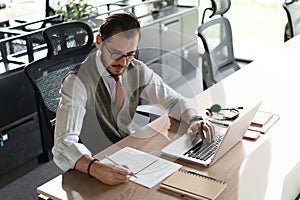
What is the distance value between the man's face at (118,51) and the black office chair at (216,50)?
101cm

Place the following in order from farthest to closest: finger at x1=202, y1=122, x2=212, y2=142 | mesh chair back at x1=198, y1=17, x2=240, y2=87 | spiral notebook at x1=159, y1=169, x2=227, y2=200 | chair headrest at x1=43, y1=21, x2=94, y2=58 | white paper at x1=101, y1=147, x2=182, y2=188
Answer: mesh chair back at x1=198, y1=17, x2=240, y2=87
chair headrest at x1=43, y1=21, x2=94, y2=58
finger at x1=202, y1=122, x2=212, y2=142
white paper at x1=101, y1=147, x2=182, y2=188
spiral notebook at x1=159, y1=169, x2=227, y2=200

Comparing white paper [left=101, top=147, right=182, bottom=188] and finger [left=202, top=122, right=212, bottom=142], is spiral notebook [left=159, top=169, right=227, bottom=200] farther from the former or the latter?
finger [left=202, top=122, right=212, bottom=142]

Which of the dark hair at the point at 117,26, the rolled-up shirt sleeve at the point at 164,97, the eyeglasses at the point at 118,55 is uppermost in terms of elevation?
the dark hair at the point at 117,26

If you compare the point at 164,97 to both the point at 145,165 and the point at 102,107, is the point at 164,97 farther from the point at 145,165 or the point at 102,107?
the point at 145,165

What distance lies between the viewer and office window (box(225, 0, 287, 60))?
16.5 ft

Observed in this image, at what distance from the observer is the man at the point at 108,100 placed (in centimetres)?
169

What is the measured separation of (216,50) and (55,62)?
122 centimetres

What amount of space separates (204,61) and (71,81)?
1.30 meters

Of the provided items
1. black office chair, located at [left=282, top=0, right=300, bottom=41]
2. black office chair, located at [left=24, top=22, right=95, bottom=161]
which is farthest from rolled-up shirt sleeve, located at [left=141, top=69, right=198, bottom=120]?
black office chair, located at [left=282, top=0, right=300, bottom=41]

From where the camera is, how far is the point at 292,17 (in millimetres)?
3746

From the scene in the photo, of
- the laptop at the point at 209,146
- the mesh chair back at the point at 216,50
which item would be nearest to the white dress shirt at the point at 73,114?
the laptop at the point at 209,146

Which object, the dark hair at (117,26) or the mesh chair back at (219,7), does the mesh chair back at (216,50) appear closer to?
the mesh chair back at (219,7)

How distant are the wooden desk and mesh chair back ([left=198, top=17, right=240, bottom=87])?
8.7 inches

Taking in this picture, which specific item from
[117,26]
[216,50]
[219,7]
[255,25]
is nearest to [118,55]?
[117,26]
